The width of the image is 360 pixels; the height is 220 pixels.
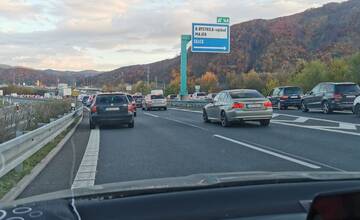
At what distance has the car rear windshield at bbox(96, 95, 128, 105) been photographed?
21.6 m

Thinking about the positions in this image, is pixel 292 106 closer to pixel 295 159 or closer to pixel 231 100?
pixel 231 100

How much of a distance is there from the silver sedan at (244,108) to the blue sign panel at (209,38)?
23.5 meters

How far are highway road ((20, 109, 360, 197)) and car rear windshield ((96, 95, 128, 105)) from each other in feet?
13.3

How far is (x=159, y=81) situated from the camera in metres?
159

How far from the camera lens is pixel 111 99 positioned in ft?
71.7

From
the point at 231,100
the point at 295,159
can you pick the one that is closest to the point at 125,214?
the point at 295,159

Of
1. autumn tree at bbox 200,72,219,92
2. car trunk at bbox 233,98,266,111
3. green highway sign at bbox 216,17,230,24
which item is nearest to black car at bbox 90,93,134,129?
car trunk at bbox 233,98,266,111

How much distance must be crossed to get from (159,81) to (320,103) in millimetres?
131650

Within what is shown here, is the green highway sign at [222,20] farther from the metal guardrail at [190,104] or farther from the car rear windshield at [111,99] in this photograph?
the car rear windshield at [111,99]

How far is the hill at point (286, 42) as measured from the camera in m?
114

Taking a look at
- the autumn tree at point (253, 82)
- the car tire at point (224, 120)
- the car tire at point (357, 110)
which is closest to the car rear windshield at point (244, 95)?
the car tire at point (224, 120)

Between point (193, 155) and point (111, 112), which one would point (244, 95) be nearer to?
point (111, 112)

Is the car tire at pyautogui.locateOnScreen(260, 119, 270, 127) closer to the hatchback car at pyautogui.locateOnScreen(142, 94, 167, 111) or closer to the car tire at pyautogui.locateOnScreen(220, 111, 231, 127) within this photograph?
the car tire at pyautogui.locateOnScreen(220, 111, 231, 127)

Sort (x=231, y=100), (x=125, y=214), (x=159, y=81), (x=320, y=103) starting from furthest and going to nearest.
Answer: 1. (x=159, y=81)
2. (x=320, y=103)
3. (x=231, y=100)
4. (x=125, y=214)
